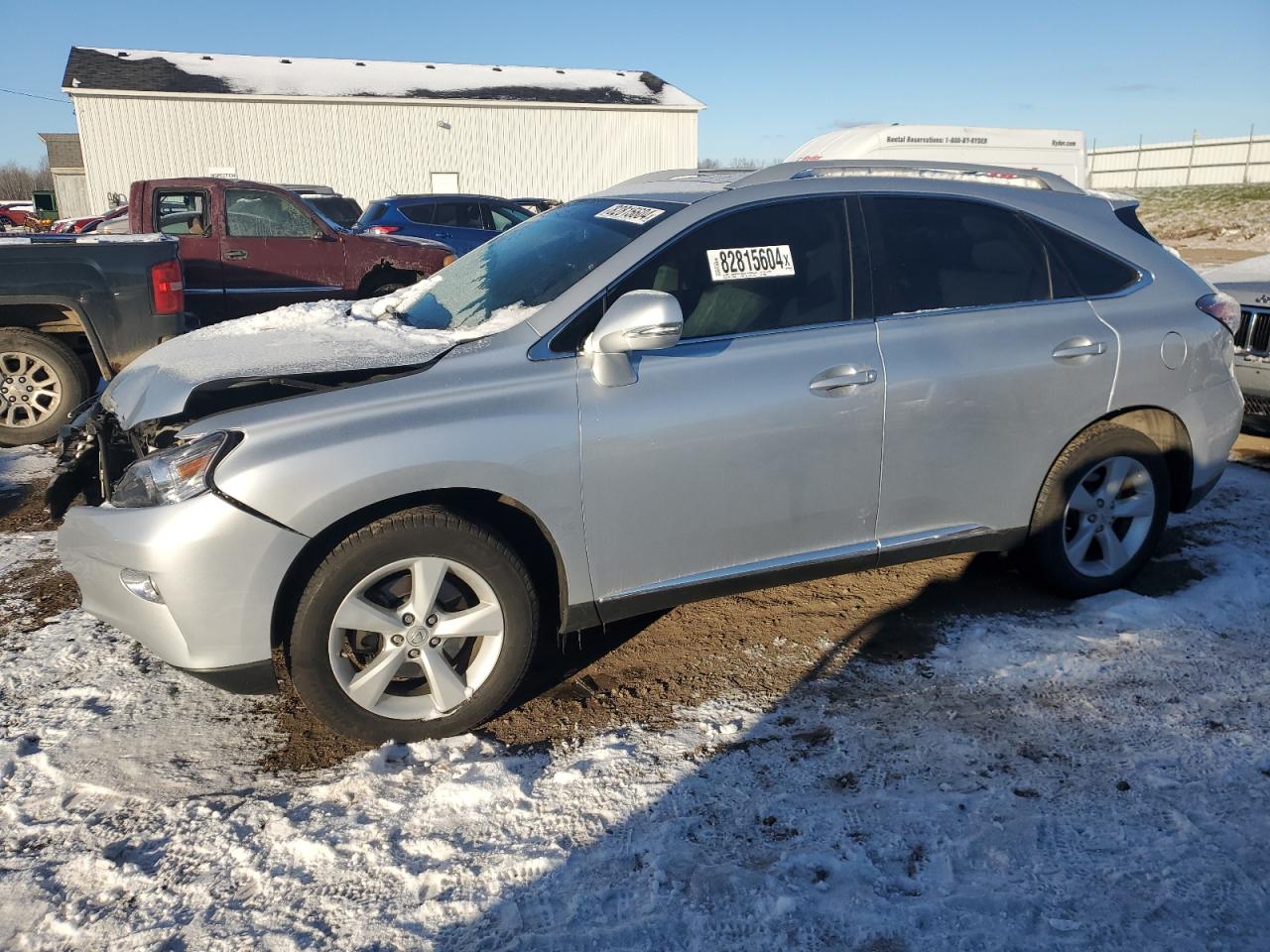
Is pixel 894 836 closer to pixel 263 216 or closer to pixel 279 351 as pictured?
pixel 279 351

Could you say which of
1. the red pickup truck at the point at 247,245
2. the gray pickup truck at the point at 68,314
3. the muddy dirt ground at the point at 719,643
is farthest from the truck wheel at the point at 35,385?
the red pickup truck at the point at 247,245

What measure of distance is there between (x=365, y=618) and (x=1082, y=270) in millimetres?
3230

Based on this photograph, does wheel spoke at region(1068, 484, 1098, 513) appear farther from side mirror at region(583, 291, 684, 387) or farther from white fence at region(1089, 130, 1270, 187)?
white fence at region(1089, 130, 1270, 187)

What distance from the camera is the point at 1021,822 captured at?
279 cm

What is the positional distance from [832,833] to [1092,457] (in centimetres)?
217

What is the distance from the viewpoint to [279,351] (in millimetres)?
3400

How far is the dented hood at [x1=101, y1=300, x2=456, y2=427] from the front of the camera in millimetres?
3139

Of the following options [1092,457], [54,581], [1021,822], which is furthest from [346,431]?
[1092,457]

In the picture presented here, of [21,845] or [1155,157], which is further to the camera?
[1155,157]

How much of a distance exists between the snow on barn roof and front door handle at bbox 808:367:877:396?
30873 mm

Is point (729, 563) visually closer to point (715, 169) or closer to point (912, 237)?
point (912, 237)

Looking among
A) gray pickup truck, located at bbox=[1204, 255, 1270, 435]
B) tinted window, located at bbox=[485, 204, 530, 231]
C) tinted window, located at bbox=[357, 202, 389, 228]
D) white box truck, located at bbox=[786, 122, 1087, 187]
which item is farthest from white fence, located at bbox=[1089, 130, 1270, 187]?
gray pickup truck, located at bbox=[1204, 255, 1270, 435]

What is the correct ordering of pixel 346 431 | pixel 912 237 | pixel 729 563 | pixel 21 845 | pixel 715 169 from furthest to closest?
pixel 715 169
pixel 912 237
pixel 729 563
pixel 346 431
pixel 21 845

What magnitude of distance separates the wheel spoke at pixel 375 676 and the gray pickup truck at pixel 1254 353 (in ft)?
18.5
